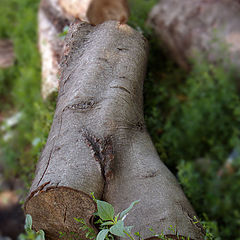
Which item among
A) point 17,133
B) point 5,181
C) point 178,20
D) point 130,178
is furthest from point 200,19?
point 130,178

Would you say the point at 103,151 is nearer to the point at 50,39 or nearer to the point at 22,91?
the point at 50,39

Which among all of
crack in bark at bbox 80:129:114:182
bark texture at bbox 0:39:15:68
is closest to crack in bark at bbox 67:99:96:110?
crack in bark at bbox 80:129:114:182

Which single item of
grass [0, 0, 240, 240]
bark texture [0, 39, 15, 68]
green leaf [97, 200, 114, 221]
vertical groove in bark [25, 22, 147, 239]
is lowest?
grass [0, 0, 240, 240]

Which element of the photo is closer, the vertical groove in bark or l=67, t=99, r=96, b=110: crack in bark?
the vertical groove in bark

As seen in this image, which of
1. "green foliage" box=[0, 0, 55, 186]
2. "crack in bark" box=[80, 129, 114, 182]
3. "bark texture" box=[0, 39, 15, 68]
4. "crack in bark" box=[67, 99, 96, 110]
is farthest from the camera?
"bark texture" box=[0, 39, 15, 68]

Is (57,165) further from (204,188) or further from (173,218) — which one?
(204,188)

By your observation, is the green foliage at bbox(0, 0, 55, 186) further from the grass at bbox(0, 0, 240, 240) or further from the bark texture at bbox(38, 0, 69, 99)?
the bark texture at bbox(38, 0, 69, 99)
